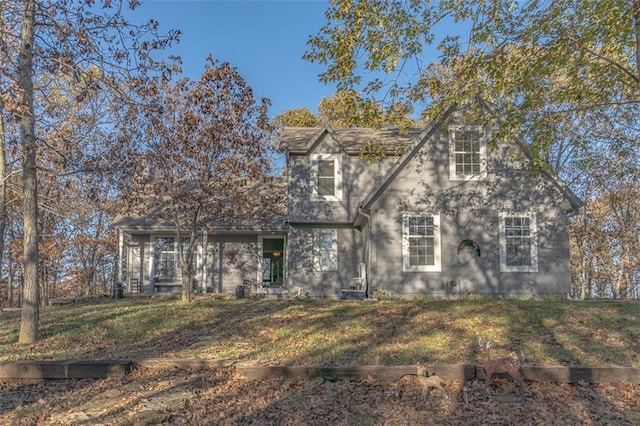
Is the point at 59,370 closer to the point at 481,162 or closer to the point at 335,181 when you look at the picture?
the point at 335,181

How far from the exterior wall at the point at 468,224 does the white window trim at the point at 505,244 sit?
0.12m

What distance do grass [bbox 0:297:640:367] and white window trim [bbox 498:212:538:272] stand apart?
10.3ft

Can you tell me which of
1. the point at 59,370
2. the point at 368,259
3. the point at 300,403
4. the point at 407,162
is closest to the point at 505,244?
the point at 407,162

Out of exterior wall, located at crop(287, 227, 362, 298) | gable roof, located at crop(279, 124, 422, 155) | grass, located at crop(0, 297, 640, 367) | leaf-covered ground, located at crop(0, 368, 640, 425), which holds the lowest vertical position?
leaf-covered ground, located at crop(0, 368, 640, 425)

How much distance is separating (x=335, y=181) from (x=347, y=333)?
868 cm

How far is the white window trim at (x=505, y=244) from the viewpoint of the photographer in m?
14.4

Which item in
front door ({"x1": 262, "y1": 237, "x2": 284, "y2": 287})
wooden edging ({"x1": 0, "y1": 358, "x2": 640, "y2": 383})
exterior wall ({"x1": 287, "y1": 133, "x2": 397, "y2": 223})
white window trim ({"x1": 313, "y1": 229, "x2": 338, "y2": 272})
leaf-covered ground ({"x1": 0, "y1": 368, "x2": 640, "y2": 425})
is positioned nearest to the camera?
leaf-covered ground ({"x1": 0, "y1": 368, "x2": 640, "y2": 425})

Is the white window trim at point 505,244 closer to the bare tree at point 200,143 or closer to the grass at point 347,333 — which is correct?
the grass at point 347,333

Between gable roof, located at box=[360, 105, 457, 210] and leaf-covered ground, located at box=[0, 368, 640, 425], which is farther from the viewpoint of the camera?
gable roof, located at box=[360, 105, 457, 210]

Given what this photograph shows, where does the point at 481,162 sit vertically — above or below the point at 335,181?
above

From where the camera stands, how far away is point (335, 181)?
54.5 feet

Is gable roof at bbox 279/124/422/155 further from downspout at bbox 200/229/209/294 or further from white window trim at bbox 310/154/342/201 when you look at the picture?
downspout at bbox 200/229/209/294

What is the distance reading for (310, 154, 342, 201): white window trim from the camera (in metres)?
16.5

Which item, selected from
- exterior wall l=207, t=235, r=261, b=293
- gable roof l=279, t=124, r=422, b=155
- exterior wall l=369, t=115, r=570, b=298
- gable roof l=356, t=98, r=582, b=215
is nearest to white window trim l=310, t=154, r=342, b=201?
gable roof l=279, t=124, r=422, b=155
